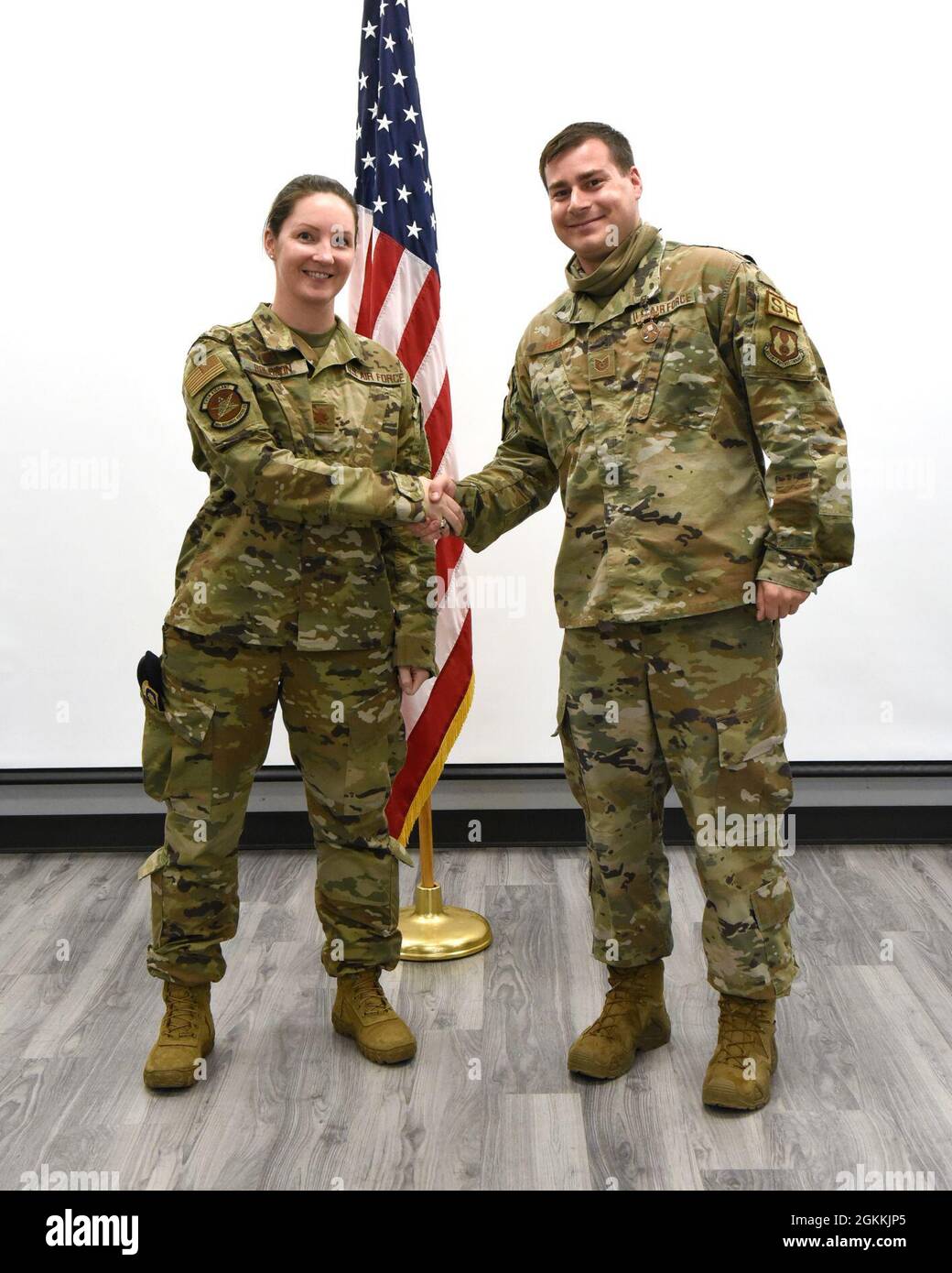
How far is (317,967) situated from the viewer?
268 centimetres

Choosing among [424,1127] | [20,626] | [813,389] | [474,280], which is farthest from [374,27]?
[424,1127]

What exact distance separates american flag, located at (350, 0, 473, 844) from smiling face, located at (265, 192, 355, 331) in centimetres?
59

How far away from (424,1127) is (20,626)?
6.49 ft

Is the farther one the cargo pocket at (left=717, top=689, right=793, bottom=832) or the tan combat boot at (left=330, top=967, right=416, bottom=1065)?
the tan combat boot at (left=330, top=967, right=416, bottom=1065)

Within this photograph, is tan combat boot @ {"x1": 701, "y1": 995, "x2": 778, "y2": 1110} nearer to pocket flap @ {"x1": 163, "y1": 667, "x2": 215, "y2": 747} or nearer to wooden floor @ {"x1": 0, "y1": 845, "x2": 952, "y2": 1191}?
wooden floor @ {"x1": 0, "y1": 845, "x2": 952, "y2": 1191}

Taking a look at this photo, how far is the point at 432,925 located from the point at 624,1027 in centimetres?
73

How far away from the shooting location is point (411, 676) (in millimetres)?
2230

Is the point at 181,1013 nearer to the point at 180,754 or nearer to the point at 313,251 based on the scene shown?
the point at 180,754

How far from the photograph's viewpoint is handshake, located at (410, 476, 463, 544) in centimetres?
215

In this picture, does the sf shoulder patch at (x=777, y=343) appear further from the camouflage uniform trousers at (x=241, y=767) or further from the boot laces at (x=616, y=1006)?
the boot laces at (x=616, y=1006)

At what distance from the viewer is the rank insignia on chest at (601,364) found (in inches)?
79.7

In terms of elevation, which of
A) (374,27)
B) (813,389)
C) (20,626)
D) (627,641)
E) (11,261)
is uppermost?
(374,27)

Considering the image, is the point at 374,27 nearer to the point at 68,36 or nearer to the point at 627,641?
the point at 68,36

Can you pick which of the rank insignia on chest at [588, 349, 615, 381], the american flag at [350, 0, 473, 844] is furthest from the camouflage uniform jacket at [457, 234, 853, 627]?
the american flag at [350, 0, 473, 844]
